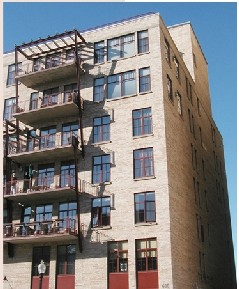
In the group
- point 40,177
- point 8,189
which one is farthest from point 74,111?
point 8,189

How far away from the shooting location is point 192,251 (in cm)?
3312

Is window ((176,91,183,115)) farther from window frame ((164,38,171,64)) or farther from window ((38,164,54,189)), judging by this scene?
window ((38,164,54,189))

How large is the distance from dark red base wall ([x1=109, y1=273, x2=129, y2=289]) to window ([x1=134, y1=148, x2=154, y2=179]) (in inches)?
280

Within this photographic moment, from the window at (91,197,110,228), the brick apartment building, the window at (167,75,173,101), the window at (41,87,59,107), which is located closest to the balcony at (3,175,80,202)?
the brick apartment building

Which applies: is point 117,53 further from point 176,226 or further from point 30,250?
point 30,250

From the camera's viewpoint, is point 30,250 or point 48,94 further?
point 48,94

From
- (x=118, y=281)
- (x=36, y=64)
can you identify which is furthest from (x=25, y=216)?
(x=36, y=64)

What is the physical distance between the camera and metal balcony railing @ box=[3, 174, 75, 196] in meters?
31.3

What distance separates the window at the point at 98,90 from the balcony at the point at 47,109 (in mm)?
1862

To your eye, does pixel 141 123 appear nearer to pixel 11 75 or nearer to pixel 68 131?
pixel 68 131

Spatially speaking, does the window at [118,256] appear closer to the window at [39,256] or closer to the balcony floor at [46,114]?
→ the window at [39,256]

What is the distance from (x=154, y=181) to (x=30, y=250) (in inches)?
432

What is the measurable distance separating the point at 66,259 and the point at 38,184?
6.59 m

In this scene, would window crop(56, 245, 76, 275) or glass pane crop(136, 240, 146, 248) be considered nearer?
glass pane crop(136, 240, 146, 248)
